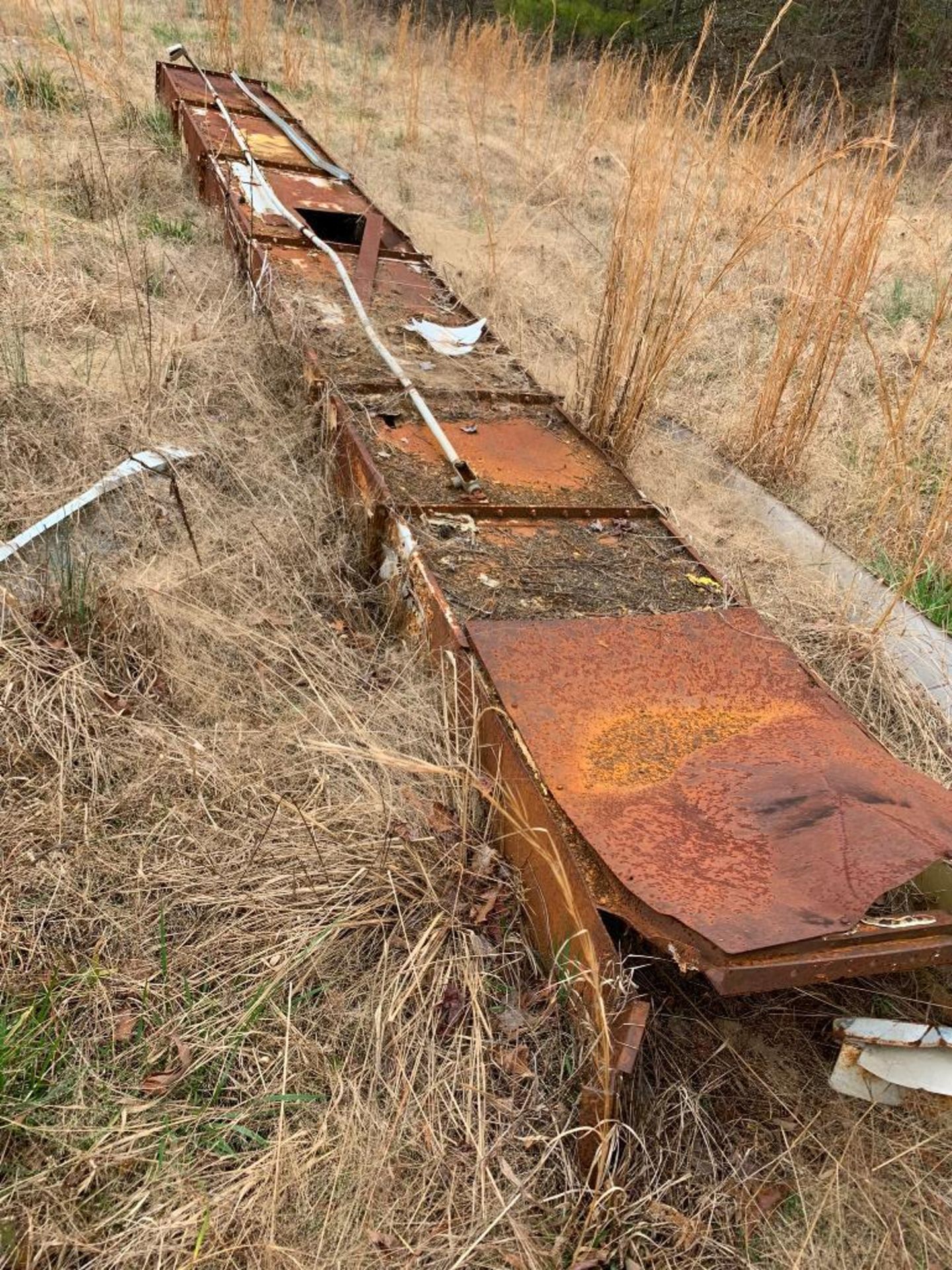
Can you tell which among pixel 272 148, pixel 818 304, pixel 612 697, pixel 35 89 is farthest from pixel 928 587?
pixel 35 89

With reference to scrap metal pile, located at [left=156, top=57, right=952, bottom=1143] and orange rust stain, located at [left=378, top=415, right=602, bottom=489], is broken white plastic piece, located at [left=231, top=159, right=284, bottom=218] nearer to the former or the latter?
scrap metal pile, located at [left=156, top=57, right=952, bottom=1143]

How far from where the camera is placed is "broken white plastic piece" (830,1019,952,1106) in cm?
166

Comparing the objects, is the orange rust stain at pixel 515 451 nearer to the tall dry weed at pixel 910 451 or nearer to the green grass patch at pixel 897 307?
the tall dry weed at pixel 910 451

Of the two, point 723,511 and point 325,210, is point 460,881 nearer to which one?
point 723,511

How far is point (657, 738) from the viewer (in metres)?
2.04

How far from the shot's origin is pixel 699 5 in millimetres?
14789

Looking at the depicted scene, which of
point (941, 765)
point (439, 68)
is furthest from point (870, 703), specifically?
point (439, 68)

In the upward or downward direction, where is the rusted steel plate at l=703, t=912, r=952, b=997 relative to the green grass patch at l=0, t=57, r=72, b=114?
downward

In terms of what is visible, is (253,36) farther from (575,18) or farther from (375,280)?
(575,18)


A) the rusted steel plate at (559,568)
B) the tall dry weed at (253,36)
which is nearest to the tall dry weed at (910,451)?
the rusted steel plate at (559,568)

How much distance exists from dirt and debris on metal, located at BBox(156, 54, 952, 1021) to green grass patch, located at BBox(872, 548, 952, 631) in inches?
46.8

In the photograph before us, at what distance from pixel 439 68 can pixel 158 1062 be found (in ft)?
34.9

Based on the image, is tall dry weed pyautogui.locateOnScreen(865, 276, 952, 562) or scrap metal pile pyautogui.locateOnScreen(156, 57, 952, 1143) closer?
scrap metal pile pyautogui.locateOnScreen(156, 57, 952, 1143)

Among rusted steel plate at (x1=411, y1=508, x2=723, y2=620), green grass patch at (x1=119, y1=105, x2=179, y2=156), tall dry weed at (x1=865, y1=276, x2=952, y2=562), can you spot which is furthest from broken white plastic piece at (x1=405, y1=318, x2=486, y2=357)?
green grass patch at (x1=119, y1=105, x2=179, y2=156)
